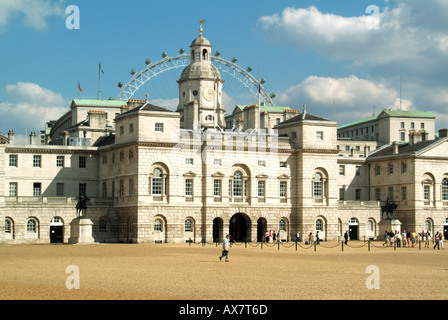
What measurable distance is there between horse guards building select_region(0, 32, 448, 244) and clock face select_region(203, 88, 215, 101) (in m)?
0.13

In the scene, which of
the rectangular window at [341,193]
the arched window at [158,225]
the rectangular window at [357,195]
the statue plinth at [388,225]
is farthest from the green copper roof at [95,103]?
the statue plinth at [388,225]

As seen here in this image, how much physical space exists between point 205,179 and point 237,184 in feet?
14.2

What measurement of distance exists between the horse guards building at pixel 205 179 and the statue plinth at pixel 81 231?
3.39m

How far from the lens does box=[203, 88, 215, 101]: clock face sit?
100 meters

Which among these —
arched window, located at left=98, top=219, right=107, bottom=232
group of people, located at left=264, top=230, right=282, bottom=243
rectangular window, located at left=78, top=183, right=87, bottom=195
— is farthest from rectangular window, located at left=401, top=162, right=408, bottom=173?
rectangular window, located at left=78, top=183, right=87, bottom=195

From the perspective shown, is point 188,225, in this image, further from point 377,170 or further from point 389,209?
point 377,170

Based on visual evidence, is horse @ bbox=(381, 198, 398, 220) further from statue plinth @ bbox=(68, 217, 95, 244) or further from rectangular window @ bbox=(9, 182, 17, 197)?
rectangular window @ bbox=(9, 182, 17, 197)

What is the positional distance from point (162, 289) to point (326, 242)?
55318 millimetres

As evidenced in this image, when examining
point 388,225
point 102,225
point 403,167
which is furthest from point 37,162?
point 403,167

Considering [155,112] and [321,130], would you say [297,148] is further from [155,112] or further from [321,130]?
[155,112]

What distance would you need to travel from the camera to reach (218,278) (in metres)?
35.7

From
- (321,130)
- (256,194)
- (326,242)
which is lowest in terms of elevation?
(326,242)

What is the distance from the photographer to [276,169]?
281 ft
